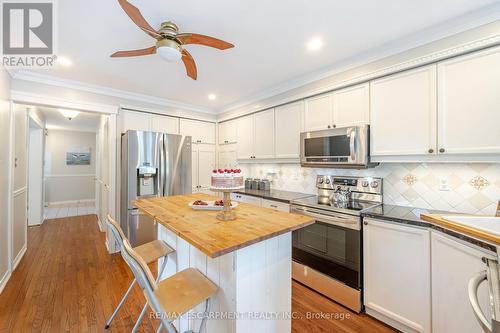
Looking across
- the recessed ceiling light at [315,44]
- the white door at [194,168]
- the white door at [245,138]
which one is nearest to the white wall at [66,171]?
the white door at [194,168]

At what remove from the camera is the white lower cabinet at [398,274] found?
5.15 ft

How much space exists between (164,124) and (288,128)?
85.3 inches

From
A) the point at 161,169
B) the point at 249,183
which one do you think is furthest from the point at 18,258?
the point at 249,183

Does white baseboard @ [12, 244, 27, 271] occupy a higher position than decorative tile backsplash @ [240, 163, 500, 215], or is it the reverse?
decorative tile backsplash @ [240, 163, 500, 215]

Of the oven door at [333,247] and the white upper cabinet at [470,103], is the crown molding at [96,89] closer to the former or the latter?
the oven door at [333,247]

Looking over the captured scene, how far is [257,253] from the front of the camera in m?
1.27

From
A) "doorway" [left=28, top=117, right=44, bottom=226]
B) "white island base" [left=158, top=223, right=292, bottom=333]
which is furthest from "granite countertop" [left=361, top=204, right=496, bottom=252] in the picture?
"doorway" [left=28, top=117, right=44, bottom=226]

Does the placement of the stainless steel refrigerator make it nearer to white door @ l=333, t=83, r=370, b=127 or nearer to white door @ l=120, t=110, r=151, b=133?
white door @ l=120, t=110, r=151, b=133

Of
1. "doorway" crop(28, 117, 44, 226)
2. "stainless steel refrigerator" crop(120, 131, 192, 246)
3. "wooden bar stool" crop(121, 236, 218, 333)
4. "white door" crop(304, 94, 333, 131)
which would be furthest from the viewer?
"doorway" crop(28, 117, 44, 226)

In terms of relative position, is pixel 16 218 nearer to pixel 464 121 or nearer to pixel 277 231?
pixel 277 231

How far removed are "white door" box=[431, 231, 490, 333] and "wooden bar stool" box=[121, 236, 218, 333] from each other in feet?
5.11

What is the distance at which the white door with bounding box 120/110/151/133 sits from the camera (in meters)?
3.27

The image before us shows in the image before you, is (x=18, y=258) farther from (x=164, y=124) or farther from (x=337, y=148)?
(x=337, y=148)

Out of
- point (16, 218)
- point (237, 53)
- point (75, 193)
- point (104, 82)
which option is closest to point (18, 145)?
point (16, 218)
